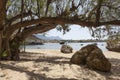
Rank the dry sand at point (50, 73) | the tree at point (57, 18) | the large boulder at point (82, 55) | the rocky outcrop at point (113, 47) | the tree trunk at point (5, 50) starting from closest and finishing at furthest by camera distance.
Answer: the dry sand at point (50, 73) → the tree at point (57, 18) → the large boulder at point (82, 55) → the tree trunk at point (5, 50) → the rocky outcrop at point (113, 47)

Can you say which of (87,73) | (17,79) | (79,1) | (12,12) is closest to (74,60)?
(87,73)

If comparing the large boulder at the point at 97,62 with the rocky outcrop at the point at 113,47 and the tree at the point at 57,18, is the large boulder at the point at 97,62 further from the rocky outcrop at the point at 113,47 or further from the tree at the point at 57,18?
the rocky outcrop at the point at 113,47

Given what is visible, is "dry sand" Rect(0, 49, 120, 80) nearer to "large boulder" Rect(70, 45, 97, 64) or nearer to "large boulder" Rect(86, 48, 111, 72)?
"large boulder" Rect(86, 48, 111, 72)

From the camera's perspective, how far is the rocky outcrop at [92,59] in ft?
41.3

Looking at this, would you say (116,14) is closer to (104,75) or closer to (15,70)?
(104,75)

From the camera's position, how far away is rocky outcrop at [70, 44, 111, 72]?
12.6m

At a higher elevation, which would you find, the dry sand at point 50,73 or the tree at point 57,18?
the tree at point 57,18

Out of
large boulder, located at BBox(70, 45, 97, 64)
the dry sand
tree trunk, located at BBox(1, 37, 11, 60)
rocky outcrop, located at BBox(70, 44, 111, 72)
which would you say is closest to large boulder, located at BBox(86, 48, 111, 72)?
rocky outcrop, located at BBox(70, 44, 111, 72)

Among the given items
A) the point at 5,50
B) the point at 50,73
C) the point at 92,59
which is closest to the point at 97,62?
the point at 92,59

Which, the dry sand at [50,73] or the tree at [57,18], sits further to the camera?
→ the tree at [57,18]

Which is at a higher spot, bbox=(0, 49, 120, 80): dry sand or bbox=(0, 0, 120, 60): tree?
bbox=(0, 0, 120, 60): tree

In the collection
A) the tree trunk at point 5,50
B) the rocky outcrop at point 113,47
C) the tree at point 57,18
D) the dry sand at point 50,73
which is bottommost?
the rocky outcrop at point 113,47

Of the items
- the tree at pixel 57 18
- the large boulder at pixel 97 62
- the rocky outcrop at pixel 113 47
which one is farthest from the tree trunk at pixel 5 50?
the rocky outcrop at pixel 113 47

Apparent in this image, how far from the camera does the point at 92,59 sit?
1277 cm
